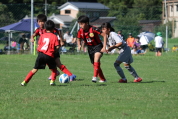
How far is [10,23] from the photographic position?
28.8 m

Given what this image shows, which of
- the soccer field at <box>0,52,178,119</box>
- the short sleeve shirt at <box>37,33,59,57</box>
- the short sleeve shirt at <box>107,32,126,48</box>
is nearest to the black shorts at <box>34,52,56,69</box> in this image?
the short sleeve shirt at <box>37,33,59,57</box>

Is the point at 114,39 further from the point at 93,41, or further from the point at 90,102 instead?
the point at 90,102

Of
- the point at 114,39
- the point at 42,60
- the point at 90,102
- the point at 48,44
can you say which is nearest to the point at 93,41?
the point at 114,39

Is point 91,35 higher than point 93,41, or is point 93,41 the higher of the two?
point 91,35

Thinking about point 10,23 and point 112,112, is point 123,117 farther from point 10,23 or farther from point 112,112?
point 10,23

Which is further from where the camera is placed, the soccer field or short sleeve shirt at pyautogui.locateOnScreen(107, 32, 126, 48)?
short sleeve shirt at pyautogui.locateOnScreen(107, 32, 126, 48)

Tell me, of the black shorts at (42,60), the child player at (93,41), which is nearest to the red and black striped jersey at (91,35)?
the child player at (93,41)

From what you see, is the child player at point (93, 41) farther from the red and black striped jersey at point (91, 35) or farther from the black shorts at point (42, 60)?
the black shorts at point (42, 60)

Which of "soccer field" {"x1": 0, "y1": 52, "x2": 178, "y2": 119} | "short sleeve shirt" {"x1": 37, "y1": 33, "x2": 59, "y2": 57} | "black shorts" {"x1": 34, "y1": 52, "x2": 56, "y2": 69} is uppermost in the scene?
"short sleeve shirt" {"x1": 37, "y1": 33, "x2": 59, "y2": 57}

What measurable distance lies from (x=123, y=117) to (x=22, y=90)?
3366mm

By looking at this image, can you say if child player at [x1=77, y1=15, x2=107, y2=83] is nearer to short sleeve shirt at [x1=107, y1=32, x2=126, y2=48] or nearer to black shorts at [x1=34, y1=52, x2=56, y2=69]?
short sleeve shirt at [x1=107, y1=32, x2=126, y2=48]

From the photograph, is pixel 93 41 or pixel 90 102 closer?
pixel 90 102

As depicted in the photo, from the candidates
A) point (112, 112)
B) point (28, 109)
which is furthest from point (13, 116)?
point (112, 112)

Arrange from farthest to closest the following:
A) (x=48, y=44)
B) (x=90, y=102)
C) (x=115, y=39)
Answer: (x=115, y=39) < (x=48, y=44) < (x=90, y=102)
